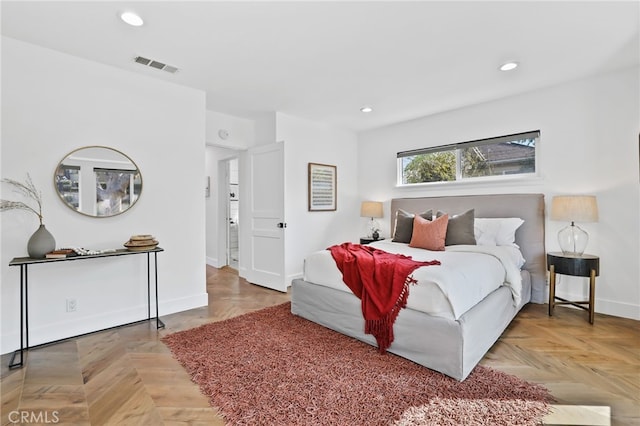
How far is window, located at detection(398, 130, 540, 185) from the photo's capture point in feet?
12.4

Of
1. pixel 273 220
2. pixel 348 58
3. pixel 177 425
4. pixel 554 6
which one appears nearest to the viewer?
pixel 177 425

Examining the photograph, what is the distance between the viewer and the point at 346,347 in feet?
8.05

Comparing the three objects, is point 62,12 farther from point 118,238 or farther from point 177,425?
point 177,425

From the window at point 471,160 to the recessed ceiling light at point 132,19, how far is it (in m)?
3.80

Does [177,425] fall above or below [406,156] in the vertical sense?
below

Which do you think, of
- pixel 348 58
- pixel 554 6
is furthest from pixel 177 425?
pixel 554 6

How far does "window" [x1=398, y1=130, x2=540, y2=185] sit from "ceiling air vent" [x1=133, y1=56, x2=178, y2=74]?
341cm

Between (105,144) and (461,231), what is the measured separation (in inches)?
151

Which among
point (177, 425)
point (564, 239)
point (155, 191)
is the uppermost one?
point (155, 191)

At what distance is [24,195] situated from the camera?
2.49 metres

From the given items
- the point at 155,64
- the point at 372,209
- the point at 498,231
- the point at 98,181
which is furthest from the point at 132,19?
the point at 498,231

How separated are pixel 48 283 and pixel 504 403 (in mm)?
3505

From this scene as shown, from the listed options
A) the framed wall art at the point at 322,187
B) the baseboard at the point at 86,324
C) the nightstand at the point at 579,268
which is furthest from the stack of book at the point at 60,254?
the nightstand at the point at 579,268

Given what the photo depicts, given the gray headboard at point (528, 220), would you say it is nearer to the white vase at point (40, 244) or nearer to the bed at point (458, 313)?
the bed at point (458, 313)
